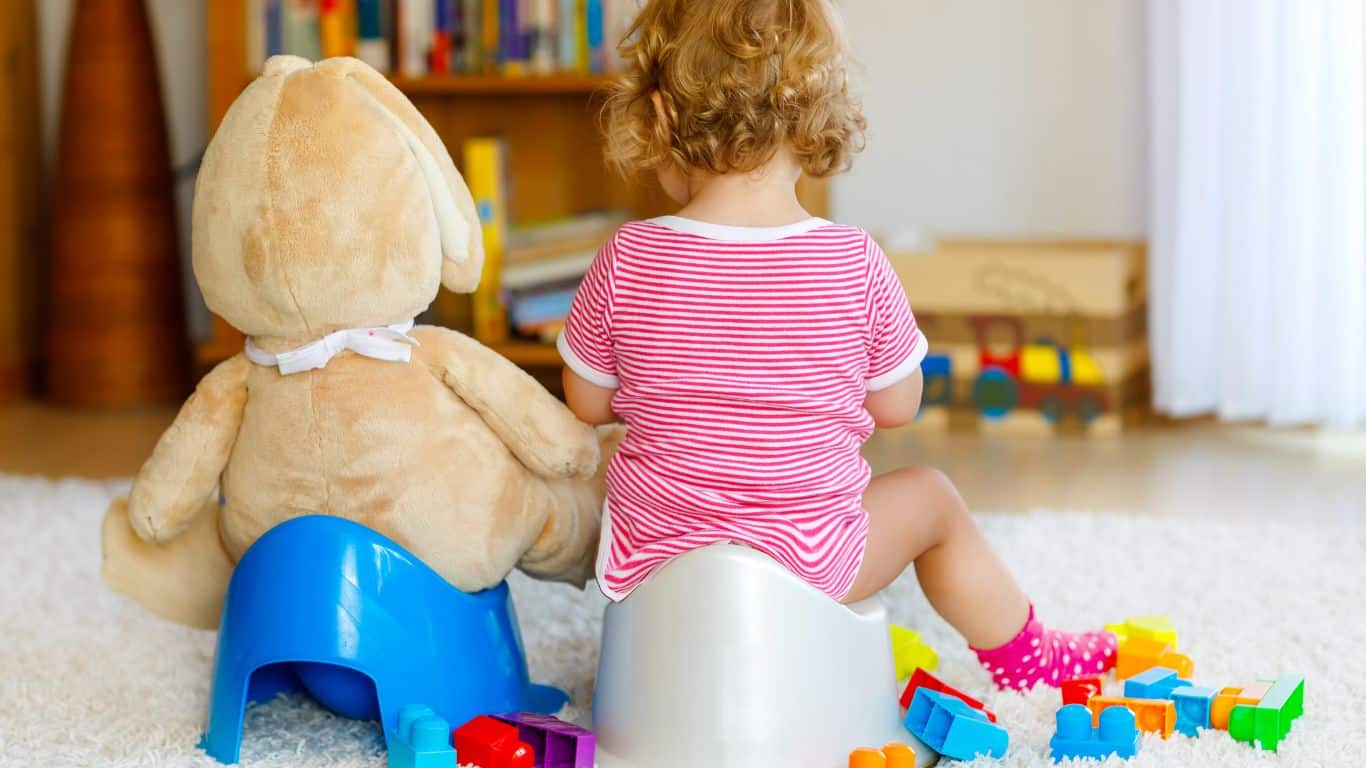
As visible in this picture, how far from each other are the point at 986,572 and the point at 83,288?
1.91 m

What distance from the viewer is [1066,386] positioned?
2.46m

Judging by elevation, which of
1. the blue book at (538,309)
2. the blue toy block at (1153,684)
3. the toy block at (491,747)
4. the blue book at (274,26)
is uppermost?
the blue book at (274,26)

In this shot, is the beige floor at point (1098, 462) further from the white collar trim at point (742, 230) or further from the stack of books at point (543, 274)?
the white collar trim at point (742, 230)

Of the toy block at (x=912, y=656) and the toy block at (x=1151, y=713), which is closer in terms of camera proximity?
the toy block at (x=1151, y=713)

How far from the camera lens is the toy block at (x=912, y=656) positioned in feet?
4.44

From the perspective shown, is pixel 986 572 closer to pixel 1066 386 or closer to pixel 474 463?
pixel 474 463

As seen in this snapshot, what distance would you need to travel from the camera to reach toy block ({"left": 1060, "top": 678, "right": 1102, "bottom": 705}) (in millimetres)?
1226

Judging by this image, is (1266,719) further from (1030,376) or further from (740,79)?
(1030,376)

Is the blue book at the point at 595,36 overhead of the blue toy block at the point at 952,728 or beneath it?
overhead

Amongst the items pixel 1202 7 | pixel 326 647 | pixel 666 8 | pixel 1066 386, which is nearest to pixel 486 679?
pixel 326 647

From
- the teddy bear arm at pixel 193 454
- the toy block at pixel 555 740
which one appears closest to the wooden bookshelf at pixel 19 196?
the teddy bear arm at pixel 193 454

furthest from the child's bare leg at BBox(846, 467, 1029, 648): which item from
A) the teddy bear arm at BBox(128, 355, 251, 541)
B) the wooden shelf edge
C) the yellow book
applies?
the yellow book

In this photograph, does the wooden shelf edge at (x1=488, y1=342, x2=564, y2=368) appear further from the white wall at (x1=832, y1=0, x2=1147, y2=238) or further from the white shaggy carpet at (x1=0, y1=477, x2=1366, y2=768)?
the white shaggy carpet at (x1=0, y1=477, x2=1366, y2=768)

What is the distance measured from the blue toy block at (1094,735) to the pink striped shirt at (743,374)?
19 cm
